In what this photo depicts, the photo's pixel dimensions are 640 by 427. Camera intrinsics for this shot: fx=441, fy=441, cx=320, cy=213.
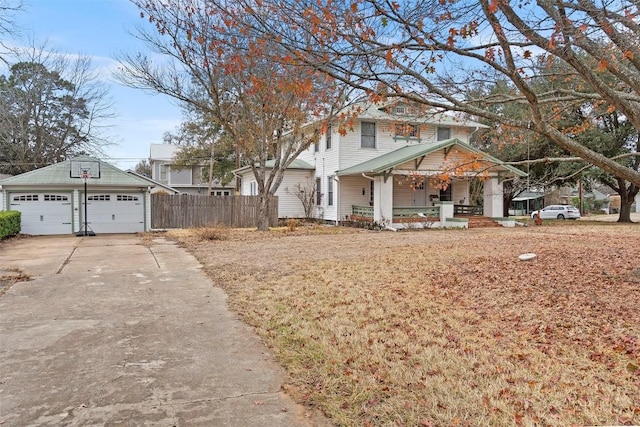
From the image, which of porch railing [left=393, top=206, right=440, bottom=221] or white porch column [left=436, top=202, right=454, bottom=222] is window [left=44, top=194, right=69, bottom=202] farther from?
white porch column [left=436, top=202, right=454, bottom=222]

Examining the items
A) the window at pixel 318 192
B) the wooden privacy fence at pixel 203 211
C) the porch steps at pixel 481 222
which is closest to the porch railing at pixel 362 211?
the window at pixel 318 192

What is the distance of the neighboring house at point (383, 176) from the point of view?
20.5 metres

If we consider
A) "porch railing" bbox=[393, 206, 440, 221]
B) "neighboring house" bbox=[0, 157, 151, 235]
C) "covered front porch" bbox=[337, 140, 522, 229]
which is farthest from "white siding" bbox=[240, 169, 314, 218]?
Result: "neighboring house" bbox=[0, 157, 151, 235]

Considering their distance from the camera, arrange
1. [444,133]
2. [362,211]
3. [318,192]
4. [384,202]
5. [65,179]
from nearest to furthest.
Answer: [65,179] → [384,202] → [362,211] → [444,133] → [318,192]

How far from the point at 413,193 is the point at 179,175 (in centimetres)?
2462

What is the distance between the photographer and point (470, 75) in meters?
7.39

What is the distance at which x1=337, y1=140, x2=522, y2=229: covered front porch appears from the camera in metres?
20.3

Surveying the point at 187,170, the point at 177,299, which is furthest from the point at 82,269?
the point at 187,170

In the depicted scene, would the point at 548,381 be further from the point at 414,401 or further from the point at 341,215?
the point at 341,215

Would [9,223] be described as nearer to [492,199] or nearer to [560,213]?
[492,199]

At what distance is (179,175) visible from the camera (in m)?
40.8

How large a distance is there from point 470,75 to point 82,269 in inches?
355

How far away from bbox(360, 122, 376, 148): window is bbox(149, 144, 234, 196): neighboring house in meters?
19.6

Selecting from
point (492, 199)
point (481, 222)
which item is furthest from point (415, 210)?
point (492, 199)
